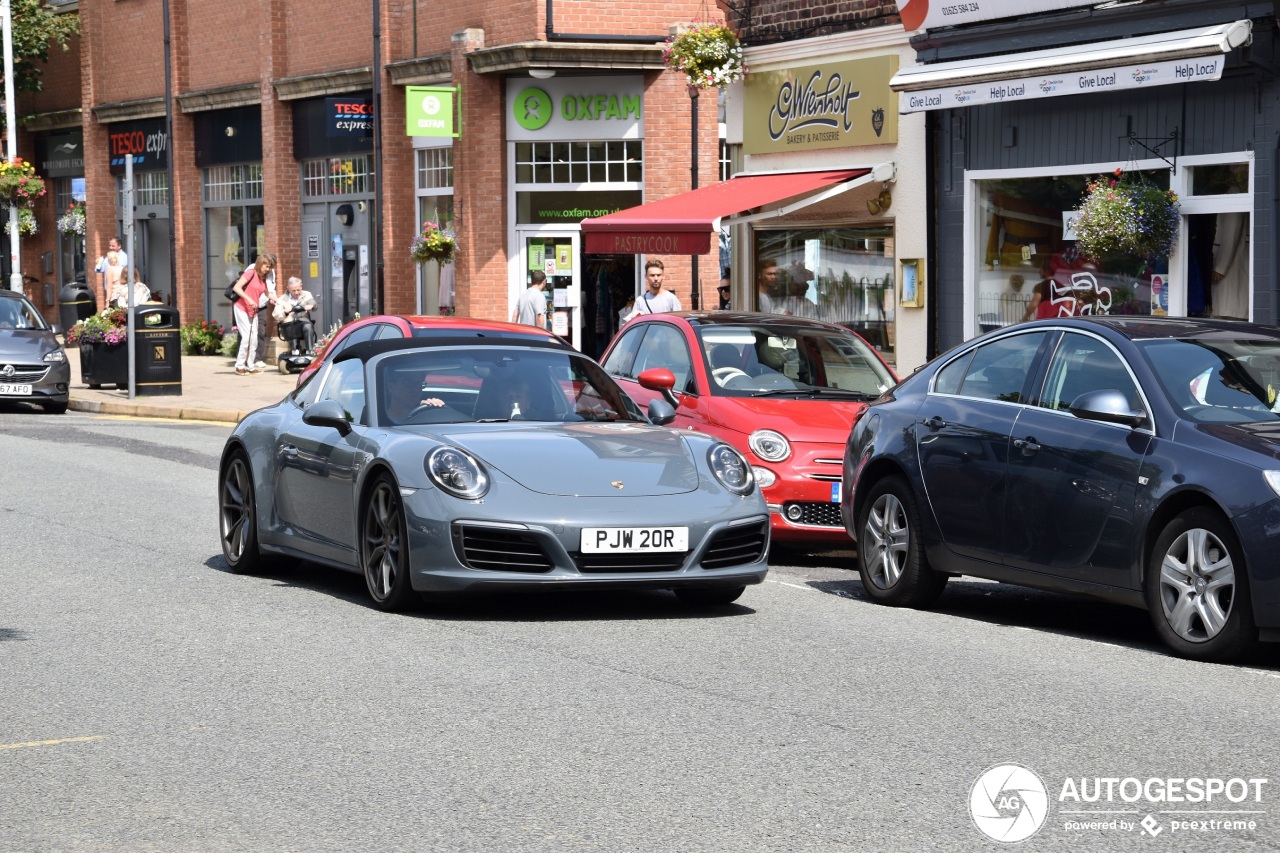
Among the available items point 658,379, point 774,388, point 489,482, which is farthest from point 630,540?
point 774,388

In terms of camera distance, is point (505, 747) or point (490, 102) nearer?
point (505, 747)

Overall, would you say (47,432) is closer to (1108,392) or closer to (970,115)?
(970,115)

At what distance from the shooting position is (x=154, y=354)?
2719 cm

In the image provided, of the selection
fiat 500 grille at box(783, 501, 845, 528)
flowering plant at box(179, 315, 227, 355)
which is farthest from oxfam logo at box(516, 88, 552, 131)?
fiat 500 grille at box(783, 501, 845, 528)

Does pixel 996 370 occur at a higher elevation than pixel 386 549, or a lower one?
higher

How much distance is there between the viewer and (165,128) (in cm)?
4009

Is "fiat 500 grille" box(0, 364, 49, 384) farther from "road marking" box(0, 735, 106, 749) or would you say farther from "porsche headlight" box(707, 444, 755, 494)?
"road marking" box(0, 735, 106, 749)

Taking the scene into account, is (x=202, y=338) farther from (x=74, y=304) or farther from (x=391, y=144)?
(x=391, y=144)

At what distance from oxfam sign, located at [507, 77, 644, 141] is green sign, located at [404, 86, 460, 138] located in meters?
0.92

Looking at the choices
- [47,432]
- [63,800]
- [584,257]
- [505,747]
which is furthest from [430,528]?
[584,257]

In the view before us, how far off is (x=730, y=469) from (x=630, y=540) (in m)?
0.89

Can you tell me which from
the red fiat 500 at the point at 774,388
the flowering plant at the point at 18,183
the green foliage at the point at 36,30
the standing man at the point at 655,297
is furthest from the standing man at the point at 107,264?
the red fiat 500 at the point at 774,388

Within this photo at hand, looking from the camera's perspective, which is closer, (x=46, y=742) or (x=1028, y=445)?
(x=46, y=742)

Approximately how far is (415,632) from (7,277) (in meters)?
43.3
